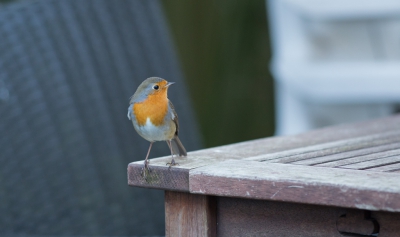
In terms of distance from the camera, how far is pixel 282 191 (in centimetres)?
128

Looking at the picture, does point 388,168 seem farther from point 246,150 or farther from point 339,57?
point 339,57

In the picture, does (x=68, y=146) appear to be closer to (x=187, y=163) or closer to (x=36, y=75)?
(x=36, y=75)

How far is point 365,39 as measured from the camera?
3992mm

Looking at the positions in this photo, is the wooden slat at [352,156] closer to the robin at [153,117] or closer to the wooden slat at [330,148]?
the wooden slat at [330,148]

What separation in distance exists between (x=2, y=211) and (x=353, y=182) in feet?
5.27

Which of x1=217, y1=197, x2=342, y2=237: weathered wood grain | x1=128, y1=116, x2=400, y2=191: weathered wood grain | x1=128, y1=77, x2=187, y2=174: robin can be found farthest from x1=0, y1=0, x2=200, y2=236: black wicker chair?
x1=217, y1=197, x2=342, y2=237: weathered wood grain

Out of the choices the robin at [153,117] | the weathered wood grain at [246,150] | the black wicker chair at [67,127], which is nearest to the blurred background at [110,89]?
the black wicker chair at [67,127]

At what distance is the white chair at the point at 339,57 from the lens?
387 cm

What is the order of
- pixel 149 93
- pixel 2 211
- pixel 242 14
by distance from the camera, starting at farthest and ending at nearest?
1. pixel 242 14
2. pixel 2 211
3. pixel 149 93

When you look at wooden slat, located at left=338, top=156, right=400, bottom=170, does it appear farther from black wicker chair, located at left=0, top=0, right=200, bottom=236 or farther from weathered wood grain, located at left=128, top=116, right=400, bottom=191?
black wicker chair, located at left=0, top=0, right=200, bottom=236

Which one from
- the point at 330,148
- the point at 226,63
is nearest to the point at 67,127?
the point at 330,148

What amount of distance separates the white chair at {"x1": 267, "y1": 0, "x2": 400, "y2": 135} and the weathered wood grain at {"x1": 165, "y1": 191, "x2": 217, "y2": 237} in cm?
259

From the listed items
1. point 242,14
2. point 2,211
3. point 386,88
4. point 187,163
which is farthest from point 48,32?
point 242,14

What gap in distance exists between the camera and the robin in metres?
1.82
